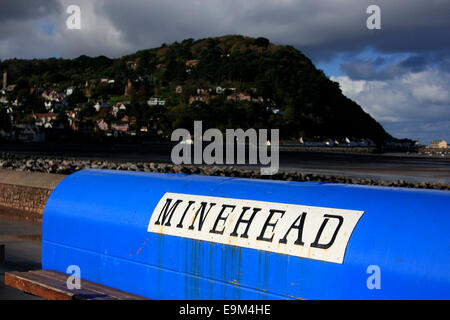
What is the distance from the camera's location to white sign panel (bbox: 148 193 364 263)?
13.1 feet

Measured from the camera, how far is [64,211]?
5977 mm

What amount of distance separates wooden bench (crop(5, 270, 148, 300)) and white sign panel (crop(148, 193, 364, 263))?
71cm


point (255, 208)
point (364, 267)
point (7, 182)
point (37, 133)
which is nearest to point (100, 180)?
point (255, 208)

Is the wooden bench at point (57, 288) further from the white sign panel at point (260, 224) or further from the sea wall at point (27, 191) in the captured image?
the sea wall at point (27, 191)

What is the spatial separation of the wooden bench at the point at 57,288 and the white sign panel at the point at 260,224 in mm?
712

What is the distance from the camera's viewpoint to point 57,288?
5.33 meters

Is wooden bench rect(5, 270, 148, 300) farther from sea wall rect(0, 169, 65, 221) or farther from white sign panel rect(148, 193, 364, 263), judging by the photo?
sea wall rect(0, 169, 65, 221)

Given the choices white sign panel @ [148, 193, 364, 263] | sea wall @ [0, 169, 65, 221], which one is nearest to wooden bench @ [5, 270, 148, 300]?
white sign panel @ [148, 193, 364, 263]

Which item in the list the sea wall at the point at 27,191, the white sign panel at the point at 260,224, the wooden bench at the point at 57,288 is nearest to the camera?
the white sign panel at the point at 260,224

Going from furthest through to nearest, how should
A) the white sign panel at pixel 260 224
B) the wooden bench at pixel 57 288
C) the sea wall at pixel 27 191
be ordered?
the sea wall at pixel 27 191 < the wooden bench at pixel 57 288 < the white sign panel at pixel 260 224

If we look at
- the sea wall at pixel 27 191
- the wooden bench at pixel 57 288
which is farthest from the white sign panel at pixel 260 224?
the sea wall at pixel 27 191

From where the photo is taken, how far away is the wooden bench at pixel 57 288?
5113mm

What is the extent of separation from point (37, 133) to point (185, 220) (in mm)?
147096

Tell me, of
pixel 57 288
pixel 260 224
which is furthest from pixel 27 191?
pixel 260 224
